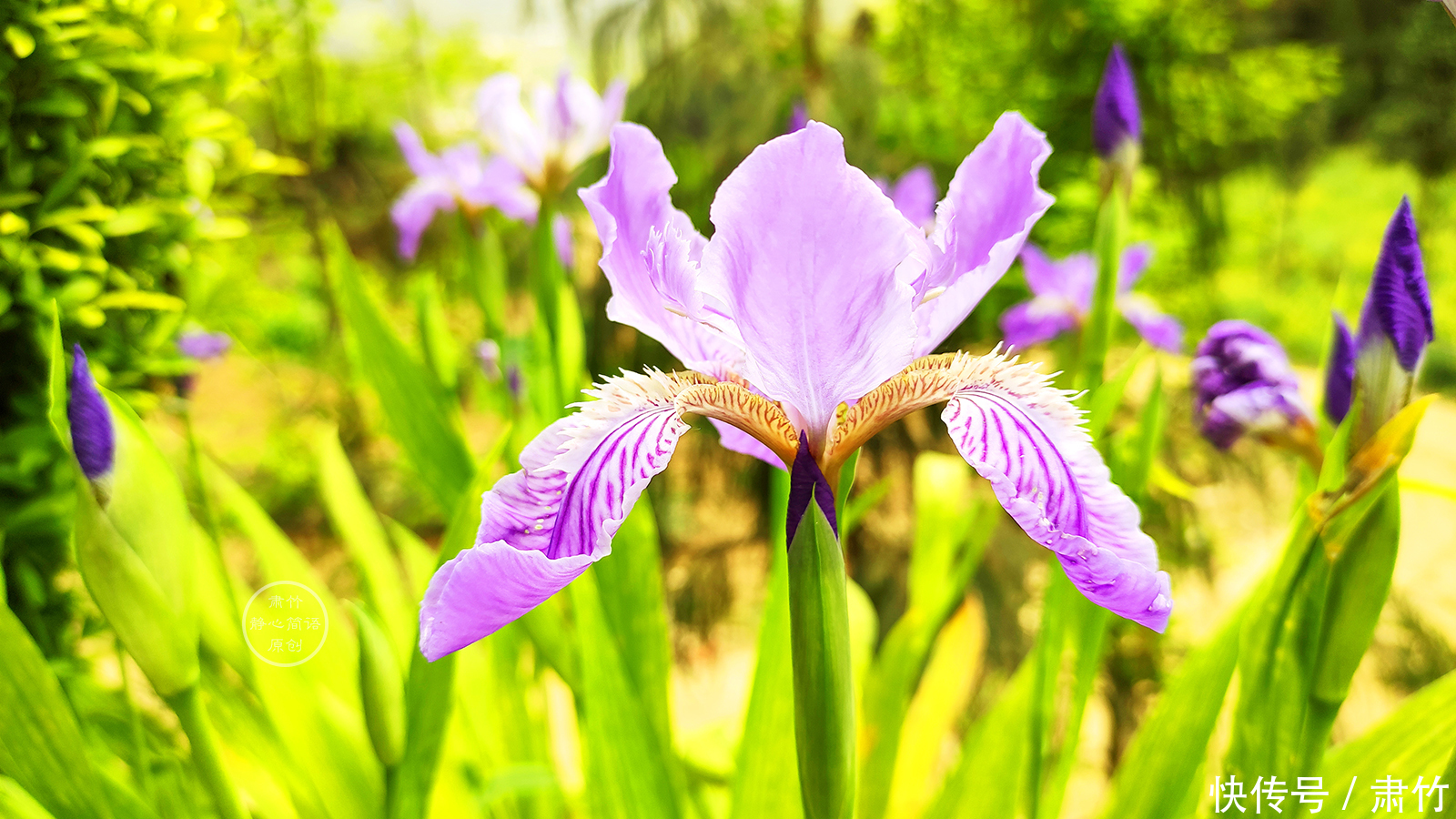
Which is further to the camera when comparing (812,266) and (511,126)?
(511,126)

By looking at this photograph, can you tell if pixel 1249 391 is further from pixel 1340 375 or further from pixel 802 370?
pixel 802 370

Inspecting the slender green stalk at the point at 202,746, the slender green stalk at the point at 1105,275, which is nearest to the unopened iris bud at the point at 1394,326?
the slender green stalk at the point at 1105,275

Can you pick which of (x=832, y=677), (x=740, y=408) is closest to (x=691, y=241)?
(x=740, y=408)

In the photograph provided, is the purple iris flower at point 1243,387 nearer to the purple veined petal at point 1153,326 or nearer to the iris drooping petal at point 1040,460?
the iris drooping petal at point 1040,460

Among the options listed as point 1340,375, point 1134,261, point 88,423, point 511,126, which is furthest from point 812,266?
point 1134,261

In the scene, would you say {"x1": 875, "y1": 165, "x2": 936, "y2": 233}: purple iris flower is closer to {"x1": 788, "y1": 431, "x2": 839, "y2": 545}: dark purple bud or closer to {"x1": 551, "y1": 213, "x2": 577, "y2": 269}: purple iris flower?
{"x1": 551, "y1": 213, "x2": 577, "y2": 269}: purple iris flower

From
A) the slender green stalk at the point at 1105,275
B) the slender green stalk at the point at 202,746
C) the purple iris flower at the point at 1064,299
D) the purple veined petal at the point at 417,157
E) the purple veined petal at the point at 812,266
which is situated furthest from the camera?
the purple veined petal at the point at 417,157

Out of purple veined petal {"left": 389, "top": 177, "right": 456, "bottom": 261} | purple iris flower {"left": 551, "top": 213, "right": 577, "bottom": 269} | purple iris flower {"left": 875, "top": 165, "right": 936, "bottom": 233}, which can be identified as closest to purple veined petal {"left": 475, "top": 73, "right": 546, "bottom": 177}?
purple iris flower {"left": 551, "top": 213, "right": 577, "bottom": 269}
